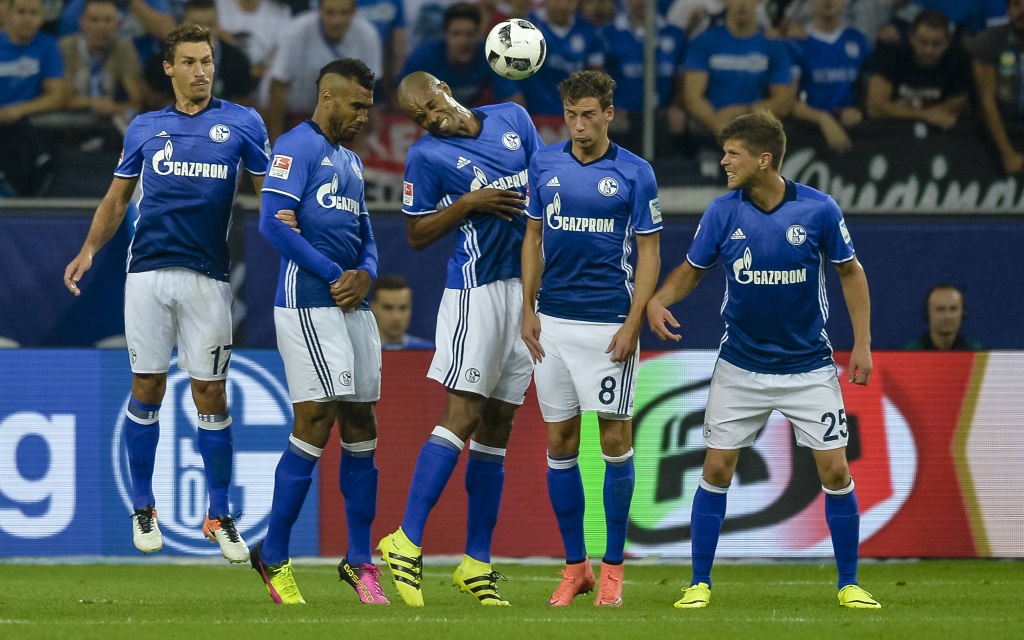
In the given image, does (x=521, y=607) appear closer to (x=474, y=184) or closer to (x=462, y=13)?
(x=474, y=184)

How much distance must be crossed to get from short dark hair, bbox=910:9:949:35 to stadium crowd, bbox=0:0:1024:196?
0.6 inches

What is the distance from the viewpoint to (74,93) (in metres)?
10.8

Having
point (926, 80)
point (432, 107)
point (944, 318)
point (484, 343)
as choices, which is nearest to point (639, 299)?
point (484, 343)

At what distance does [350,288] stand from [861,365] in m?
2.25

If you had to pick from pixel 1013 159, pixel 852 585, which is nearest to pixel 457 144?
pixel 852 585

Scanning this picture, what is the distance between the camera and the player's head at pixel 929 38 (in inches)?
441

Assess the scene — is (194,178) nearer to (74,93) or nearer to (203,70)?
(203,70)

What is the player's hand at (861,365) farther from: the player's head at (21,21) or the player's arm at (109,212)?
the player's head at (21,21)

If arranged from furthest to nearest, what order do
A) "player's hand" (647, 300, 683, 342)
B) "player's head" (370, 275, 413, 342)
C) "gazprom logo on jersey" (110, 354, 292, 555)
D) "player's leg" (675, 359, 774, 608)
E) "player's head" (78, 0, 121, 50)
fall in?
"player's head" (78, 0, 121, 50)
"player's head" (370, 275, 413, 342)
"gazprom logo on jersey" (110, 354, 292, 555)
"player's leg" (675, 359, 774, 608)
"player's hand" (647, 300, 683, 342)

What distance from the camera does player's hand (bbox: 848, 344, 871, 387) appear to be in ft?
20.0

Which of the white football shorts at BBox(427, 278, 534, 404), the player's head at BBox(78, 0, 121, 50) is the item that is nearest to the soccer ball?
the white football shorts at BBox(427, 278, 534, 404)

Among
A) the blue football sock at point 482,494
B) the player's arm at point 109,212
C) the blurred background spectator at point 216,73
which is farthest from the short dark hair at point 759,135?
the blurred background spectator at point 216,73

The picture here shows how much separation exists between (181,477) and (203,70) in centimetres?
283

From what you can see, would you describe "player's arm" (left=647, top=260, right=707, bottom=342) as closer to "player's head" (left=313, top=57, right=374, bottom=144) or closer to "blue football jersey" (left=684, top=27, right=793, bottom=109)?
"player's head" (left=313, top=57, right=374, bottom=144)
